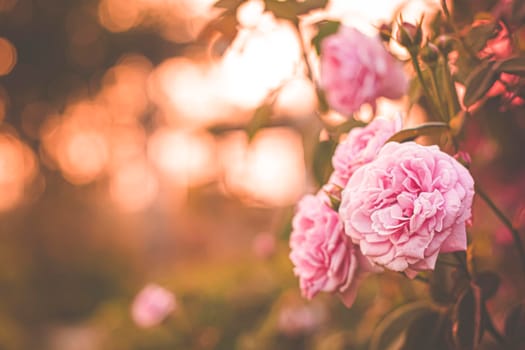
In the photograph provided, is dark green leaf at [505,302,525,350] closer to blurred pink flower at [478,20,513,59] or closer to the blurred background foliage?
the blurred background foliage

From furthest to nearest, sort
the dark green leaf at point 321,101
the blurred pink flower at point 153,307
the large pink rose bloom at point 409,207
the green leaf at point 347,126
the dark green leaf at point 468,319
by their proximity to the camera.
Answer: the blurred pink flower at point 153,307 → the dark green leaf at point 321,101 → the green leaf at point 347,126 → the dark green leaf at point 468,319 → the large pink rose bloom at point 409,207

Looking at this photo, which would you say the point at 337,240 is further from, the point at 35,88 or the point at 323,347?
the point at 35,88

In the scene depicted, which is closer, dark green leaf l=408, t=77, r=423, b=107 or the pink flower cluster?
the pink flower cluster

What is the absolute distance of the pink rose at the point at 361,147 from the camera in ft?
1.67

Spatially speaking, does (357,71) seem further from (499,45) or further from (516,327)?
(516,327)

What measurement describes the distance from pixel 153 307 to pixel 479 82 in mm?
752

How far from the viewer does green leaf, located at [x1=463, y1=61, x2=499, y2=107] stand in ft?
1.89

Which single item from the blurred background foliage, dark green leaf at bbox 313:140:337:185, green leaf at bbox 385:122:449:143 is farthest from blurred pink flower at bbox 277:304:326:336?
green leaf at bbox 385:122:449:143

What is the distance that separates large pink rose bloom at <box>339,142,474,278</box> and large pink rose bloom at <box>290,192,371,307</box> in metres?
0.06

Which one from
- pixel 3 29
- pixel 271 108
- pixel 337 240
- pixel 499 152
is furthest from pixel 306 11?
pixel 3 29

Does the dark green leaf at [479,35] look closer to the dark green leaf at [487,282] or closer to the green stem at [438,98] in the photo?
the green stem at [438,98]

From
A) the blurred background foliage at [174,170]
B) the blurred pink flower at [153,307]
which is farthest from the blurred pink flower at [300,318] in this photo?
the blurred pink flower at [153,307]

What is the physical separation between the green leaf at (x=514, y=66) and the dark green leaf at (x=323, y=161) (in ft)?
0.69

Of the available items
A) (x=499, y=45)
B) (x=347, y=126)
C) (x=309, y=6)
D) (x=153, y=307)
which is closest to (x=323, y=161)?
(x=347, y=126)
